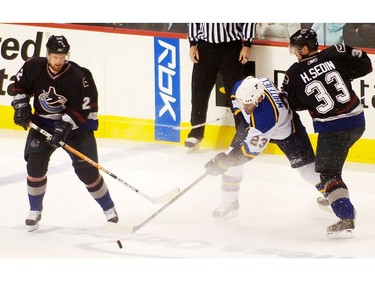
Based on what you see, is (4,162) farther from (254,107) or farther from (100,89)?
(254,107)

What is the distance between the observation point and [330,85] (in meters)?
6.21

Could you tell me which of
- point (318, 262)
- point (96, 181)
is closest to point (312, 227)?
point (318, 262)

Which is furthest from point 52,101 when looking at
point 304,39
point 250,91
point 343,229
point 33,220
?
point 343,229

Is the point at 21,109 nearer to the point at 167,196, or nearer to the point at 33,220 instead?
the point at 33,220

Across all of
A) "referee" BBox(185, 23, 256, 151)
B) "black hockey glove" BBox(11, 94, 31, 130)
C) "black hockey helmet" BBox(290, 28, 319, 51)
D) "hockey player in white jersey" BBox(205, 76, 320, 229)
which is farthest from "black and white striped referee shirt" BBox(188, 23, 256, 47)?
"black hockey glove" BBox(11, 94, 31, 130)

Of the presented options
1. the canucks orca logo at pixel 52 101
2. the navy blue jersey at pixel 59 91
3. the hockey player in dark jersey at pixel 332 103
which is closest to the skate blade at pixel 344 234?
the hockey player in dark jersey at pixel 332 103

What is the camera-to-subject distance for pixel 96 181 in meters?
6.36

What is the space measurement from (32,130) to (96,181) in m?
0.39

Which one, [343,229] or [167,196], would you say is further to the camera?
[167,196]

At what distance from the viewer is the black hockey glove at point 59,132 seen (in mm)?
6171

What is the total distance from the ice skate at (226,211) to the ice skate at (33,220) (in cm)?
87

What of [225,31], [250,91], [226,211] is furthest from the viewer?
[225,31]

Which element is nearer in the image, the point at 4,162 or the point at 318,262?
the point at 318,262

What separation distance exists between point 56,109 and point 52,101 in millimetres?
51
